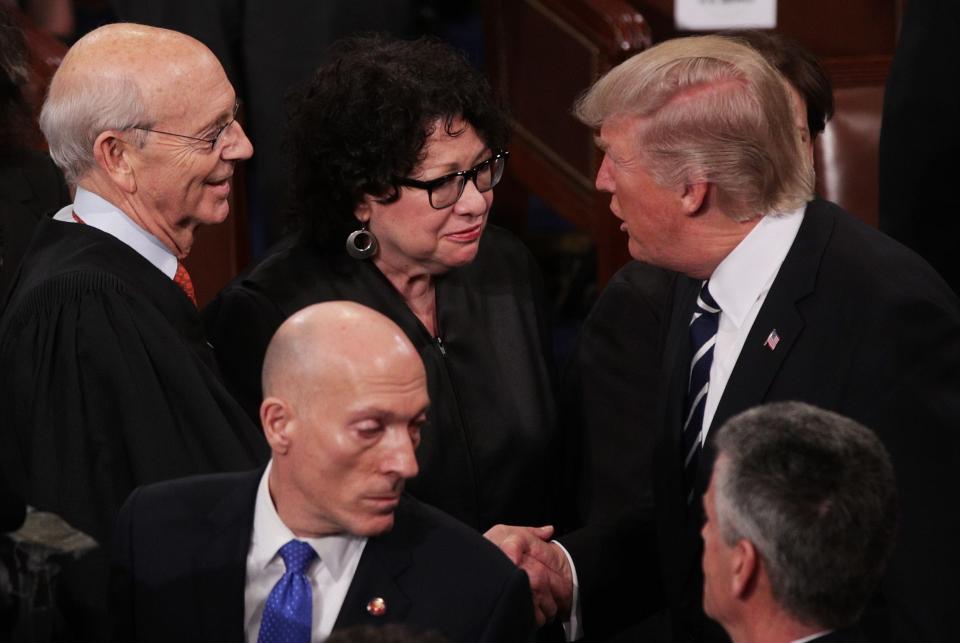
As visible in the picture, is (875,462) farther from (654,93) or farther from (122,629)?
(122,629)

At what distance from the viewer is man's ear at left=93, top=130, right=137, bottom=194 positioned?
12.0 ft

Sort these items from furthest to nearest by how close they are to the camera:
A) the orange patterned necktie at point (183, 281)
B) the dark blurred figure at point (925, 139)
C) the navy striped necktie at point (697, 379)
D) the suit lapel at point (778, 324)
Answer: the dark blurred figure at point (925, 139), the orange patterned necktie at point (183, 281), the navy striped necktie at point (697, 379), the suit lapel at point (778, 324)

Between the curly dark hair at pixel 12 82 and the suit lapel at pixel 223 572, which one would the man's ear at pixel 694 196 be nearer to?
the suit lapel at pixel 223 572

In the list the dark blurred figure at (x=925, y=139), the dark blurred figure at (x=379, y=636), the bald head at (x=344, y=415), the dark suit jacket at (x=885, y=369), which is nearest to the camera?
the dark blurred figure at (x=379, y=636)

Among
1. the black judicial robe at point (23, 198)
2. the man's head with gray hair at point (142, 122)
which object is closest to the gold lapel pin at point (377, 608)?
the man's head with gray hair at point (142, 122)

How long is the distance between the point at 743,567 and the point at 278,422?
3.07ft

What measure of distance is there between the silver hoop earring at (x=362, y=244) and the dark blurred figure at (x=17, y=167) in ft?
3.47

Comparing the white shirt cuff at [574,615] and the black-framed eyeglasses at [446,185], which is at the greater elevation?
the black-framed eyeglasses at [446,185]

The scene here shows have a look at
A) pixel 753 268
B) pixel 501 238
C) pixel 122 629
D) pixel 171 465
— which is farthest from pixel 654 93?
pixel 122 629

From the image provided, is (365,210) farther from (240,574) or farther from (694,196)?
(240,574)

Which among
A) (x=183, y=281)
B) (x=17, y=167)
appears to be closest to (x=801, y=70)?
(x=183, y=281)

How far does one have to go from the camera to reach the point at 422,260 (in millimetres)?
3988

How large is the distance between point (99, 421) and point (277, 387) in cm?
63

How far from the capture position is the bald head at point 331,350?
288 cm
